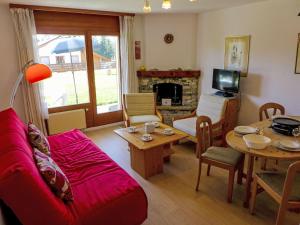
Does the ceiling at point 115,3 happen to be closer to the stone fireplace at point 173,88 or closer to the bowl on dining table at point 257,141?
the stone fireplace at point 173,88

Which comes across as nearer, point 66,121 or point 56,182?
point 56,182

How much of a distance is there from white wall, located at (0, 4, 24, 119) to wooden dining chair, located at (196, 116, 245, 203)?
10.4 feet

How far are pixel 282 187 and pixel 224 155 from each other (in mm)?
681

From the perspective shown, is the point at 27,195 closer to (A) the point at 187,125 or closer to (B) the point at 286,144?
(B) the point at 286,144

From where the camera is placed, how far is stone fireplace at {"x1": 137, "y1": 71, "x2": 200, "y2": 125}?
496 centimetres

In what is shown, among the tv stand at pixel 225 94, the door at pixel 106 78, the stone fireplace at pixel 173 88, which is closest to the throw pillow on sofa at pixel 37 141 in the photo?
the door at pixel 106 78

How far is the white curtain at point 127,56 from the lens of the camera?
4641 mm

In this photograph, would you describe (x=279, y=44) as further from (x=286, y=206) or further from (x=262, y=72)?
(x=286, y=206)

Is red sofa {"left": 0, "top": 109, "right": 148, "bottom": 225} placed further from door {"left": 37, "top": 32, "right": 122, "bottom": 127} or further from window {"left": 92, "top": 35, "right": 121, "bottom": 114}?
window {"left": 92, "top": 35, "right": 121, "bottom": 114}

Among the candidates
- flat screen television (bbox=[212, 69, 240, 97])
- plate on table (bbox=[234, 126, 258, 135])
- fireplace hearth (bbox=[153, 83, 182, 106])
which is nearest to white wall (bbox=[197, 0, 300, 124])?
flat screen television (bbox=[212, 69, 240, 97])

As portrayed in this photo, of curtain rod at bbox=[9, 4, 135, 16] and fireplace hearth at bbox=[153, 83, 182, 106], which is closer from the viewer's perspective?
curtain rod at bbox=[9, 4, 135, 16]

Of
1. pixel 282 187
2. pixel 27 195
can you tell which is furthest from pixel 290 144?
pixel 27 195

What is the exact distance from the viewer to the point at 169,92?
209 inches

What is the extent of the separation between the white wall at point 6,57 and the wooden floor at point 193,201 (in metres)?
2.24
